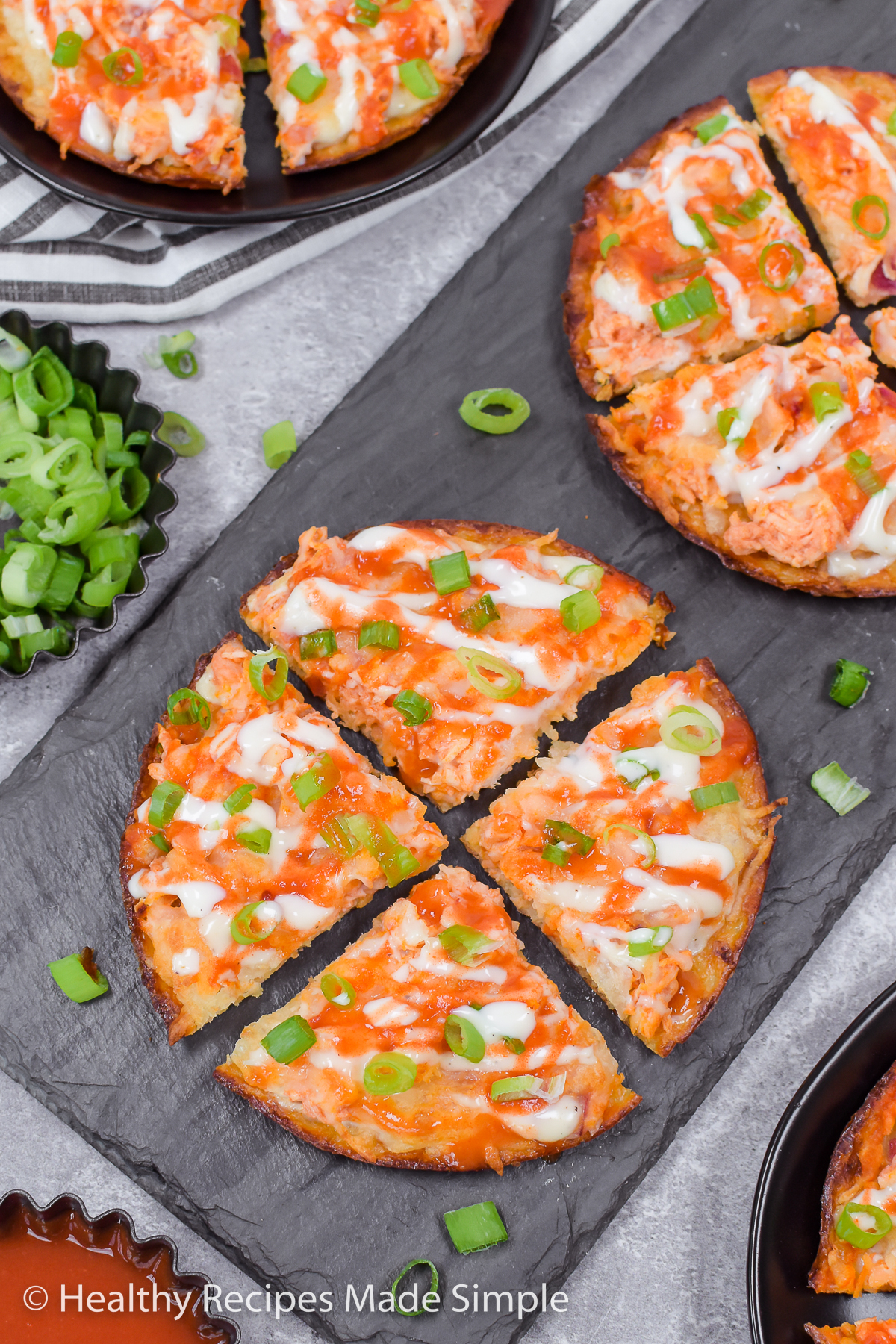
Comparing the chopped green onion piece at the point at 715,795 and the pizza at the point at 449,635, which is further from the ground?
the pizza at the point at 449,635

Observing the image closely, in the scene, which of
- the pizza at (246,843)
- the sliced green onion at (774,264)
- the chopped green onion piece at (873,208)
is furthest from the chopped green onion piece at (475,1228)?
the chopped green onion piece at (873,208)

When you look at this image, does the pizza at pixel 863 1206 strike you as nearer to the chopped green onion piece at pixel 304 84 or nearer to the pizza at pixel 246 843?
the pizza at pixel 246 843

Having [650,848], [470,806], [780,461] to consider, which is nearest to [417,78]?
[780,461]

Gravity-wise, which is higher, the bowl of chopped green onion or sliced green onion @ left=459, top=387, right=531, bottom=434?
the bowl of chopped green onion

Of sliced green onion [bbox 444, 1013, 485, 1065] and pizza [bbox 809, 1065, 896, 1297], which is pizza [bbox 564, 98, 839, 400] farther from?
pizza [bbox 809, 1065, 896, 1297]

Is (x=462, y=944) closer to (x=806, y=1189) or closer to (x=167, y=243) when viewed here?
(x=806, y=1189)

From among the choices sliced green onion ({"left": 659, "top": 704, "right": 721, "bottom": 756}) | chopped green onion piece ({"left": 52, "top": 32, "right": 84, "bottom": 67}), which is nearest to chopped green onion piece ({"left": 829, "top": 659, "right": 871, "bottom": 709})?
sliced green onion ({"left": 659, "top": 704, "right": 721, "bottom": 756})

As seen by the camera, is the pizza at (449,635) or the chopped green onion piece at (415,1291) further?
the pizza at (449,635)
